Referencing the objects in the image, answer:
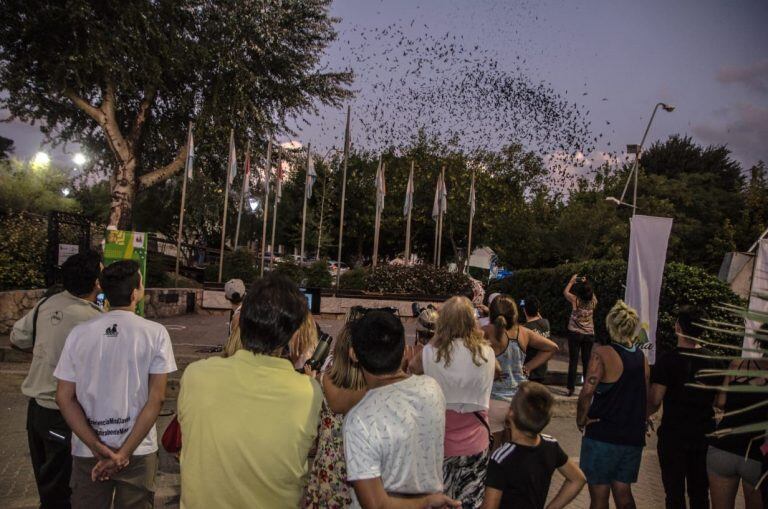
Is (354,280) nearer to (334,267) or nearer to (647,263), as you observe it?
(647,263)

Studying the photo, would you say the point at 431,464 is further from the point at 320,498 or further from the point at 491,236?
the point at 491,236

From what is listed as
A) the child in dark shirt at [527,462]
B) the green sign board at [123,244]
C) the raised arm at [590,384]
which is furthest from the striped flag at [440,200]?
the child in dark shirt at [527,462]

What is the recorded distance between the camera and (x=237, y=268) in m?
19.4

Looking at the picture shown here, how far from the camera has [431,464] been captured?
2.57 meters

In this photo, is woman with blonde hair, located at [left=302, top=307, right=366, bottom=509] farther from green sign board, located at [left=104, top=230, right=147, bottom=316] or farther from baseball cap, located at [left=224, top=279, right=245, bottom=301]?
green sign board, located at [left=104, top=230, right=147, bottom=316]

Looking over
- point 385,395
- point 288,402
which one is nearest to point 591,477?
point 385,395

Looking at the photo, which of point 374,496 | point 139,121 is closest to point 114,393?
point 374,496

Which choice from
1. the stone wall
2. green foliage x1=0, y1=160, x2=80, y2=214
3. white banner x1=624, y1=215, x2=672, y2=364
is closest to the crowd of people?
white banner x1=624, y1=215, x2=672, y2=364

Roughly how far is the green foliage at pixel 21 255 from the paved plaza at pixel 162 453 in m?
2.46

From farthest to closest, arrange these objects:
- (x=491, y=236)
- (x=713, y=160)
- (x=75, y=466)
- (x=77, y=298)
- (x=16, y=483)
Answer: (x=713, y=160)
(x=491, y=236)
(x=16, y=483)
(x=77, y=298)
(x=75, y=466)

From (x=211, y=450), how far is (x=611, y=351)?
2.98 metres

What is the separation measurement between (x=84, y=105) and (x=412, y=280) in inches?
516

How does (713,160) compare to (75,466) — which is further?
(713,160)

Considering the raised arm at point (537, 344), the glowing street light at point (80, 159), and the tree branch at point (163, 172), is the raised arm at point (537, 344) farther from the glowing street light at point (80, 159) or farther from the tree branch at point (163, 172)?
the glowing street light at point (80, 159)
